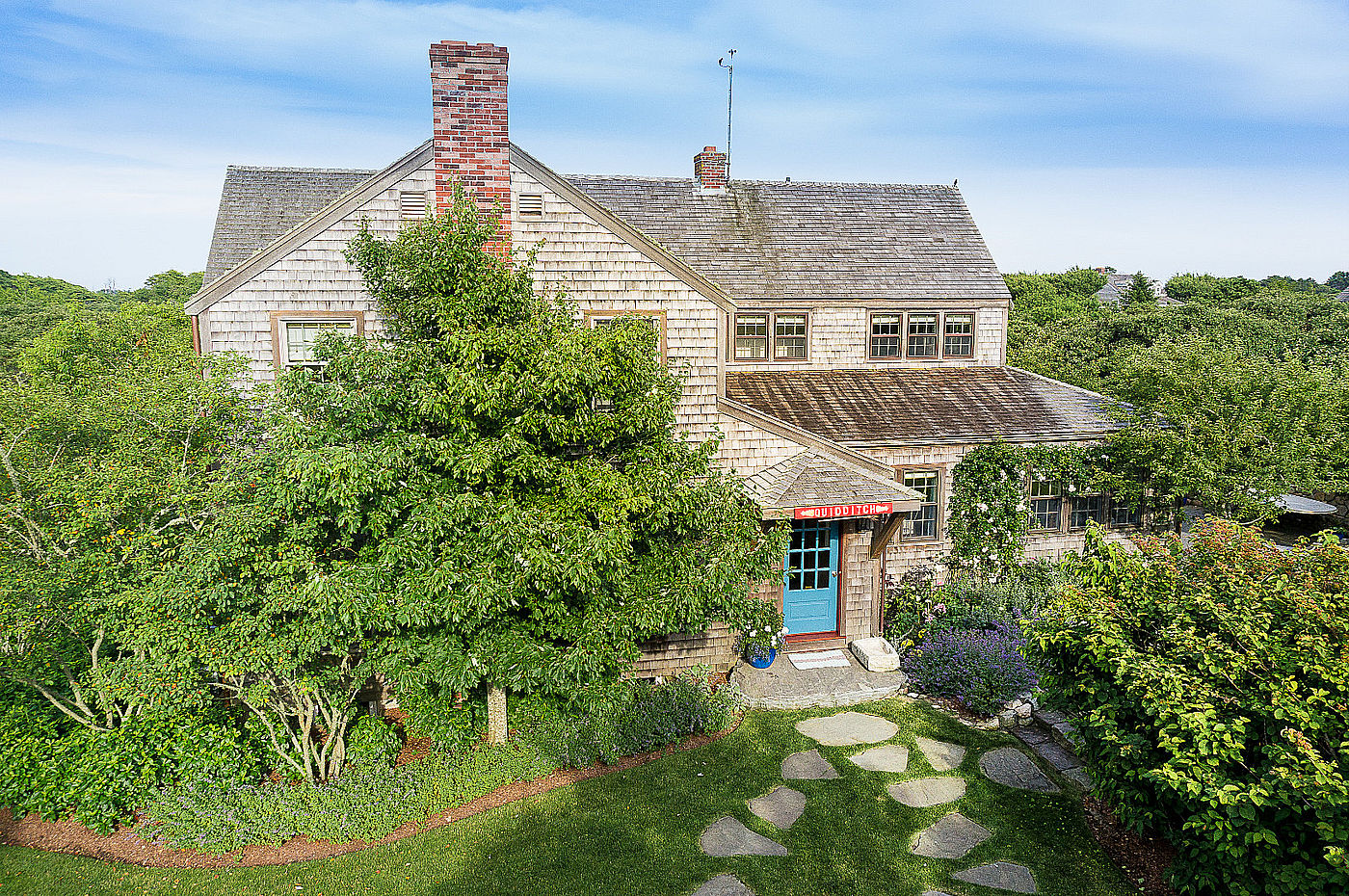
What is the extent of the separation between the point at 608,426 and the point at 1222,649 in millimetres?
6671

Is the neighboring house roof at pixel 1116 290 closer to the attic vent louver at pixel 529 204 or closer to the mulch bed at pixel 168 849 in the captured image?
the attic vent louver at pixel 529 204

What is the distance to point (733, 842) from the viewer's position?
8969mm

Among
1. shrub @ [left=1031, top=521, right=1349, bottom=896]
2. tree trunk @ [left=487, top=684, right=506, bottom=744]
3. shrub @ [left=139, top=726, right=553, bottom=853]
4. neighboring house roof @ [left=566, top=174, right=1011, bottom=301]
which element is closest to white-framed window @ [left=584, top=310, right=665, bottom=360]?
neighboring house roof @ [left=566, top=174, right=1011, bottom=301]

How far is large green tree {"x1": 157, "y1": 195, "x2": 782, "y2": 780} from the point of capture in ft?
28.7

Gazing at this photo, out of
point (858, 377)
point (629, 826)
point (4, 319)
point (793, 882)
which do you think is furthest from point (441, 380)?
point (4, 319)

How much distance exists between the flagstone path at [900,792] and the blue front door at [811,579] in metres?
2.49

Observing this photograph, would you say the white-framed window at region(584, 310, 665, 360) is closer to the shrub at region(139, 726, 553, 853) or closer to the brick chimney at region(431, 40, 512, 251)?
the brick chimney at region(431, 40, 512, 251)

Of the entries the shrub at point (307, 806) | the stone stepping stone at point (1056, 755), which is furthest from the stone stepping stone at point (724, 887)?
the stone stepping stone at point (1056, 755)

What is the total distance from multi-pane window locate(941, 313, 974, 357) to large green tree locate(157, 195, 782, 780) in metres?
11.5

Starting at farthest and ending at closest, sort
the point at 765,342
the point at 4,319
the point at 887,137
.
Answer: the point at 4,319
the point at 887,137
the point at 765,342

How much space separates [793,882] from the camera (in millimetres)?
8250

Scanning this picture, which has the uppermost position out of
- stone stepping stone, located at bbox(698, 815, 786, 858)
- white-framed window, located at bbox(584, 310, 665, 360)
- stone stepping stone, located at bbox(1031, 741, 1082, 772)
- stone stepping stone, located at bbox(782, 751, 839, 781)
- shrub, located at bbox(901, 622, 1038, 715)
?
white-framed window, located at bbox(584, 310, 665, 360)

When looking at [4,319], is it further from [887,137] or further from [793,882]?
[793,882]

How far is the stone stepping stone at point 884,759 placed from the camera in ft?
34.3
